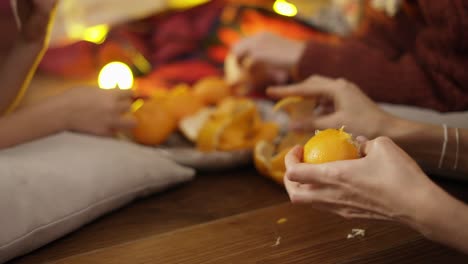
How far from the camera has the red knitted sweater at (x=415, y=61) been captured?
113 cm

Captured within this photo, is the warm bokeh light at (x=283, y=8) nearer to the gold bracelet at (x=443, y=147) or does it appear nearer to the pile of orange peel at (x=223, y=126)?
the pile of orange peel at (x=223, y=126)

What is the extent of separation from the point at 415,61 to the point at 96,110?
68 cm

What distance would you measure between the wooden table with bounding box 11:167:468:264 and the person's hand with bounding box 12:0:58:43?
0.40 meters

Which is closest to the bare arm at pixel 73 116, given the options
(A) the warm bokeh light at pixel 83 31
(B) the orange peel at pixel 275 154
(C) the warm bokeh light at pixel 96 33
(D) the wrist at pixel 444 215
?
(B) the orange peel at pixel 275 154

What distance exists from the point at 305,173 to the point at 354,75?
0.64m

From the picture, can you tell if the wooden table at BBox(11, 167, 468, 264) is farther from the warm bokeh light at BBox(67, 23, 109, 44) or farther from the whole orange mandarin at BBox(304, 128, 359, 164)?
the warm bokeh light at BBox(67, 23, 109, 44)

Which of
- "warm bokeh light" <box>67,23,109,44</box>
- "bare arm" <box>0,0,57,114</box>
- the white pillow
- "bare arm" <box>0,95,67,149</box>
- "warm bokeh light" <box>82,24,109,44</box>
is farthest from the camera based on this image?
"warm bokeh light" <box>67,23,109,44</box>

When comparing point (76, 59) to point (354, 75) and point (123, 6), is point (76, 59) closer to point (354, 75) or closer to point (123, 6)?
point (123, 6)

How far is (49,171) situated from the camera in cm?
91

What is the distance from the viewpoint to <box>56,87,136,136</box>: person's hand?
1.09 metres

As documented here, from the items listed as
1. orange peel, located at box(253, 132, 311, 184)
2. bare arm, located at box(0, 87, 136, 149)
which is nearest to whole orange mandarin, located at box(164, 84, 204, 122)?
bare arm, located at box(0, 87, 136, 149)

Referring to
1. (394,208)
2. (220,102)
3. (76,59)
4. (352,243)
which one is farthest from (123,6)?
(394,208)

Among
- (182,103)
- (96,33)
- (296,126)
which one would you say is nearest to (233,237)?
(296,126)

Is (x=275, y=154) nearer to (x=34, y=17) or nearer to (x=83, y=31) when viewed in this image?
(x=34, y=17)
